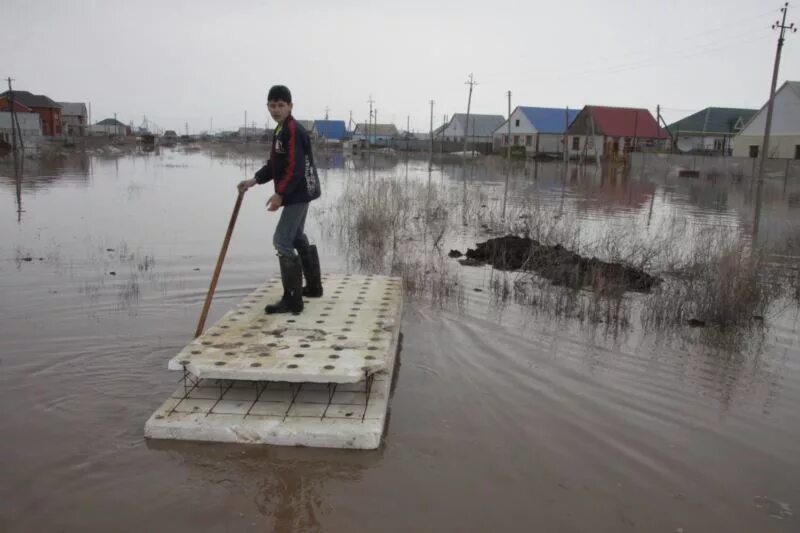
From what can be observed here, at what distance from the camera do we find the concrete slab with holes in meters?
3.79

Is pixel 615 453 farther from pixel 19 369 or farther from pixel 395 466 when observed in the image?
pixel 19 369

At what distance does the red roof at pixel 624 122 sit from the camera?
6097cm

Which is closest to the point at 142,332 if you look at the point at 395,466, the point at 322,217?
the point at 395,466

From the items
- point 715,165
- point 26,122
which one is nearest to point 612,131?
point 715,165

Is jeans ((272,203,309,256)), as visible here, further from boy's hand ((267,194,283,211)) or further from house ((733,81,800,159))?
house ((733,81,800,159))

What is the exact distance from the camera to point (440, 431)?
4.20 m

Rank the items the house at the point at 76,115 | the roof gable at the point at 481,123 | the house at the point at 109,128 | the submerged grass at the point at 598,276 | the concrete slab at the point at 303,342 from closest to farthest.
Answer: the concrete slab at the point at 303,342, the submerged grass at the point at 598,276, the roof gable at the point at 481,123, the house at the point at 76,115, the house at the point at 109,128

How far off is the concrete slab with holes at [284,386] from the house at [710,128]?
6337 cm

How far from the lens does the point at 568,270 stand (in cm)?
857

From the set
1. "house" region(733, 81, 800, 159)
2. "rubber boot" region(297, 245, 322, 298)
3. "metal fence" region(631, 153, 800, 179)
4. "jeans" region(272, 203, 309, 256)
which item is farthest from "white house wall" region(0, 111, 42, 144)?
"jeans" region(272, 203, 309, 256)

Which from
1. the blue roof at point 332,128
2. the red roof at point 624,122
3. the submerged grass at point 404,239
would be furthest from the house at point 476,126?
the submerged grass at point 404,239

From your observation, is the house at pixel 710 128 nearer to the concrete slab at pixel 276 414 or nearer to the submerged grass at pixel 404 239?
the submerged grass at pixel 404 239

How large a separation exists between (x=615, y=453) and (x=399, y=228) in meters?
9.24

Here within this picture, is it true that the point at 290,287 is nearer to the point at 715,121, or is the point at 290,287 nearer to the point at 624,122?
the point at 624,122
